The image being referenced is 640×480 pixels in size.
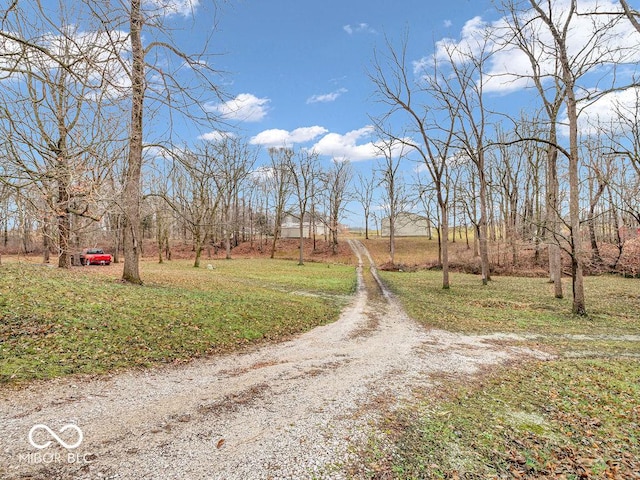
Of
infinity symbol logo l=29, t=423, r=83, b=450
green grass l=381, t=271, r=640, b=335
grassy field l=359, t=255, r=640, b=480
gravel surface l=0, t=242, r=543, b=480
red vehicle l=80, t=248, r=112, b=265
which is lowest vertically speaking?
green grass l=381, t=271, r=640, b=335

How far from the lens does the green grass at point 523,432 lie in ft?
10.9

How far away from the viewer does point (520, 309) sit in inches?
501

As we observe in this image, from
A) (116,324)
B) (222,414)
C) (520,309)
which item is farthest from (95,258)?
(520,309)

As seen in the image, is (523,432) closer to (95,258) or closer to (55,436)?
(55,436)

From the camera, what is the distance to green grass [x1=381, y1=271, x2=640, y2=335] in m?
10.0

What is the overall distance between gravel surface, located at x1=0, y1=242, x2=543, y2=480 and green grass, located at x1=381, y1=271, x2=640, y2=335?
151 inches

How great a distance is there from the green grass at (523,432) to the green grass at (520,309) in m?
4.39

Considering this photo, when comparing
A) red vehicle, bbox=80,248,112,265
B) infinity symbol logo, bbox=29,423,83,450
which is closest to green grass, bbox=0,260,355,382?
infinity symbol logo, bbox=29,423,83,450

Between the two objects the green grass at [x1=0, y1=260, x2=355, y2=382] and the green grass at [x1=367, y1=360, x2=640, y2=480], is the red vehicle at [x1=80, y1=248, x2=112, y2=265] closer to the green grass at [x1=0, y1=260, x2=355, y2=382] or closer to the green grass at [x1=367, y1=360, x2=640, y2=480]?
the green grass at [x1=0, y1=260, x2=355, y2=382]

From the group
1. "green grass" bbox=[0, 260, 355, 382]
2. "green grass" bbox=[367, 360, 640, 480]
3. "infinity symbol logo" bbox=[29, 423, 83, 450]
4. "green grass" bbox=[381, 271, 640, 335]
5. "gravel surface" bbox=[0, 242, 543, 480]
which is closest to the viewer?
"gravel surface" bbox=[0, 242, 543, 480]

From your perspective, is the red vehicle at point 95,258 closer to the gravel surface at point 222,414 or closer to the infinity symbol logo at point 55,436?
the gravel surface at point 222,414

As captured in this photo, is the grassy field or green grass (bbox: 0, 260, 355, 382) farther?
green grass (bbox: 0, 260, 355, 382)

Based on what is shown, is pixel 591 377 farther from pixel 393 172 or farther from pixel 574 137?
pixel 393 172

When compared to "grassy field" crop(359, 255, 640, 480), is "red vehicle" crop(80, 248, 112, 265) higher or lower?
higher
